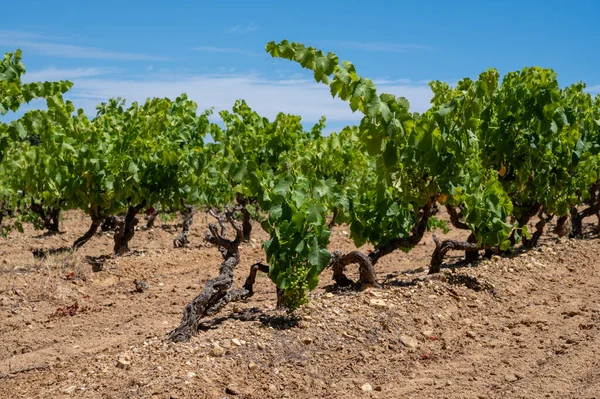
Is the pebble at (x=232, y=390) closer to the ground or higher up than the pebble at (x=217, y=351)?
closer to the ground

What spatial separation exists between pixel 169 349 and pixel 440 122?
2915 mm

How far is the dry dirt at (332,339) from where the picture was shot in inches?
190

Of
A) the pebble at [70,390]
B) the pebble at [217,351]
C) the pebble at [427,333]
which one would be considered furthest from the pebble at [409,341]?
the pebble at [70,390]

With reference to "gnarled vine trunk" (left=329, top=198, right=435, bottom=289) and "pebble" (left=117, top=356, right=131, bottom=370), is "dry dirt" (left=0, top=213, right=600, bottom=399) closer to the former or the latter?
"pebble" (left=117, top=356, right=131, bottom=370)

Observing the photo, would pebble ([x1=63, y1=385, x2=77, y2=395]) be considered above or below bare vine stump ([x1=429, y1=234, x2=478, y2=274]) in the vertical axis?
below

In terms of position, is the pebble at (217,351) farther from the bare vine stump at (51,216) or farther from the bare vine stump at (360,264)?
the bare vine stump at (51,216)

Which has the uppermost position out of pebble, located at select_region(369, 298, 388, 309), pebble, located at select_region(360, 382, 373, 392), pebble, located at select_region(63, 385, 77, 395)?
pebble, located at select_region(369, 298, 388, 309)

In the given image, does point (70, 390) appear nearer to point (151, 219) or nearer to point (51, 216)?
point (151, 219)

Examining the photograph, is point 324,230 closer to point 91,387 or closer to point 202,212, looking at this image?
point 91,387

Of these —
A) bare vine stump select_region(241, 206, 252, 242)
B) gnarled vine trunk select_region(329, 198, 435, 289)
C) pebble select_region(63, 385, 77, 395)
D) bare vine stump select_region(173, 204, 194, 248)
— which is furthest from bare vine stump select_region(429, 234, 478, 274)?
bare vine stump select_region(173, 204, 194, 248)

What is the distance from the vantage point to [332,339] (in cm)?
541

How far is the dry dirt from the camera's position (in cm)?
483

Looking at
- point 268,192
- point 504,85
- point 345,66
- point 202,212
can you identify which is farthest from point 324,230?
point 202,212

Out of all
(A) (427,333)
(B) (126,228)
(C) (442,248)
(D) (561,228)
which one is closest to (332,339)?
(A) (427,333)
